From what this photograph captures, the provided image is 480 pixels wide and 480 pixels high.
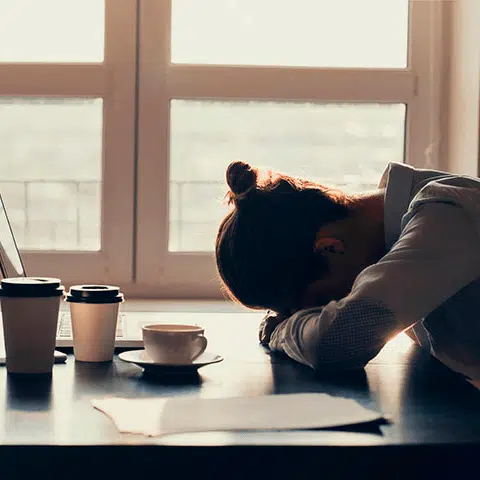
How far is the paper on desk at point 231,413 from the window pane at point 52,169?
1598mm

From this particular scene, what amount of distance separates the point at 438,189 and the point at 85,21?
1448mm

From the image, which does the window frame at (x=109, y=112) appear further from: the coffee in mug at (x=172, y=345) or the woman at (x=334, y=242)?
the coffee in mug at (x=172, y=345)

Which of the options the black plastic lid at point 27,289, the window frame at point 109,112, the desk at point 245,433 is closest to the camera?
the desk at point 245,433

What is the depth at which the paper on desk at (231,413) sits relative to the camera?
34.7 inches

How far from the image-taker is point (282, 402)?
1.01 m

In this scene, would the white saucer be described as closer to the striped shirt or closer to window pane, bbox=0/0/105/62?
the striped shirt

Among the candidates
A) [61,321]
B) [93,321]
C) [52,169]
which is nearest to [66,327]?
[61,321]

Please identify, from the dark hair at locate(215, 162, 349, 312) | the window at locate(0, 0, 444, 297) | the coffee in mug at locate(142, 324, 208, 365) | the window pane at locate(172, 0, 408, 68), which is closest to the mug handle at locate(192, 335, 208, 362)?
the coffee in mug at locate(142, 324, 208, 365)

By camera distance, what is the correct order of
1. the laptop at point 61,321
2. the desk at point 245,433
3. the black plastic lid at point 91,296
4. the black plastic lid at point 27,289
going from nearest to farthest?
1. the desk at point 245,433
2. the black plastic lid at point 27,289
3. the black plastic lid at point 91,296
4. the laptop at point 61,321

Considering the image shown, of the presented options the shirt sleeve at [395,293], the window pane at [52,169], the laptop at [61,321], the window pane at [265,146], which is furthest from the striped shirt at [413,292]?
the window pane at [52,169]

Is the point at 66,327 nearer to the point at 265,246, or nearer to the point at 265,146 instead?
the point at 265,246

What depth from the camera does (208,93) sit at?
254 cm

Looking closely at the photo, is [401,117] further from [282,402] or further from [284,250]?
[282,402]

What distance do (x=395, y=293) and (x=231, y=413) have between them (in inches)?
16.3
